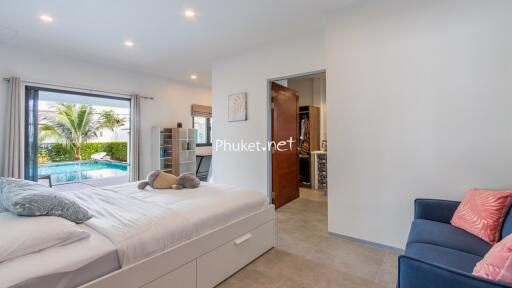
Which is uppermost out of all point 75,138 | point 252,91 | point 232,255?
point 252,91

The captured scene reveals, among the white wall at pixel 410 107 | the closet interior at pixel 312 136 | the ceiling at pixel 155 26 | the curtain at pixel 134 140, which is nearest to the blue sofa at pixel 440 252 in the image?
the white wall at pixel 410 107

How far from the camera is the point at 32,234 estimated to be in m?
1.17

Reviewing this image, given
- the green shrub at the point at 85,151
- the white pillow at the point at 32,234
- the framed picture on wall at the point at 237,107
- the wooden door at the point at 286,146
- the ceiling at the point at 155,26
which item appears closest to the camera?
the white pillow at the point at 32,234

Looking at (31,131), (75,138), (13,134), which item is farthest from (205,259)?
(75,138)

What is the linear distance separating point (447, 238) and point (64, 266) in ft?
7.48

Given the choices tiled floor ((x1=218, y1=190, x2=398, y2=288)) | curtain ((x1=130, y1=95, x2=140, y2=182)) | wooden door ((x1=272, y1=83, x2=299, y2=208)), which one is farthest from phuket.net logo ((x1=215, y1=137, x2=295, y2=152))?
curtain ((x1=130, y1=95, x2=140, y2=182))

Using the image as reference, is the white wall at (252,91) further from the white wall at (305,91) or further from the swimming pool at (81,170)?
the swimming pool at (81,170)

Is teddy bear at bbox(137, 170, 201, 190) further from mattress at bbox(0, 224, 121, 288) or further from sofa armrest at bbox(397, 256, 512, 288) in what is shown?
sofa armrest at bbox(397, 256, 512, 288)

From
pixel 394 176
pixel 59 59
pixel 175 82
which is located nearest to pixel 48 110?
pixel 59 59

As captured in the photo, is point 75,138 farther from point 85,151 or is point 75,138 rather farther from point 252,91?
point 252,91

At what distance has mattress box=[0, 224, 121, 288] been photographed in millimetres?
996

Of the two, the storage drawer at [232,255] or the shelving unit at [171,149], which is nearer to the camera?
the storage drawer at [232,255]

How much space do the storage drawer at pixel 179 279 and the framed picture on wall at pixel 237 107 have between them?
8.71 ft

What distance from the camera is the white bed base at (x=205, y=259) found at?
1338mm
